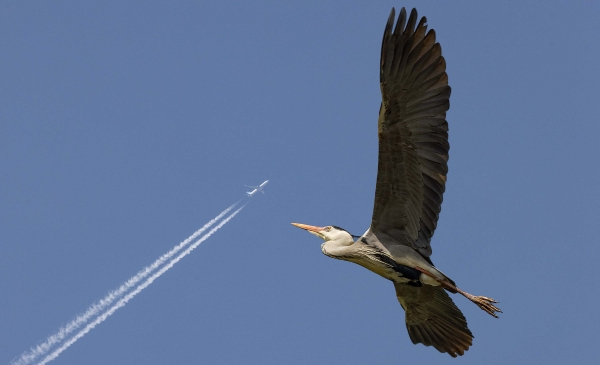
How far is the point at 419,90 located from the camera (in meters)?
17.2

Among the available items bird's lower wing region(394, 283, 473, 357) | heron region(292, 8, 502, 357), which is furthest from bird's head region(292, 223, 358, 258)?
bird's lower wing region(394, 283, 473, 357)

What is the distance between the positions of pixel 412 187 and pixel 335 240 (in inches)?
88.0

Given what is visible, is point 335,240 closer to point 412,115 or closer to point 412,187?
point 412,187

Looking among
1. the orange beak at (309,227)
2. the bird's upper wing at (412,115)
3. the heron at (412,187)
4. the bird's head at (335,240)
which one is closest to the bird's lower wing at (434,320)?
the heron at (412,187)

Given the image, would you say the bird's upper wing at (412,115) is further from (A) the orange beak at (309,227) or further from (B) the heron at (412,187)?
(A) the orange beak at (309,227)

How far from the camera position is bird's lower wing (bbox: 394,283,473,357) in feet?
63.0

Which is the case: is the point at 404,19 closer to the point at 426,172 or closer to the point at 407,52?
the point at 407,52

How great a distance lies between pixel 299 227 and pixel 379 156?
151 inches

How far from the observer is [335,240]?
1914 centimetres

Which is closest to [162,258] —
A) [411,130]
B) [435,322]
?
[435,322]

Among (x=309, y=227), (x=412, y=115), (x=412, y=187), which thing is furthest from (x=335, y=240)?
(x=412, y=115)

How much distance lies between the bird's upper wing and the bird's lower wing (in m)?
2.34

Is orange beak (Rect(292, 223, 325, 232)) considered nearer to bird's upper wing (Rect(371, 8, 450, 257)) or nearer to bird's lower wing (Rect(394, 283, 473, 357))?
bird's lower wing (Rect(394, 283, 473, 357))

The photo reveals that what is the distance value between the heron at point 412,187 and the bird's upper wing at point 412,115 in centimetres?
2
